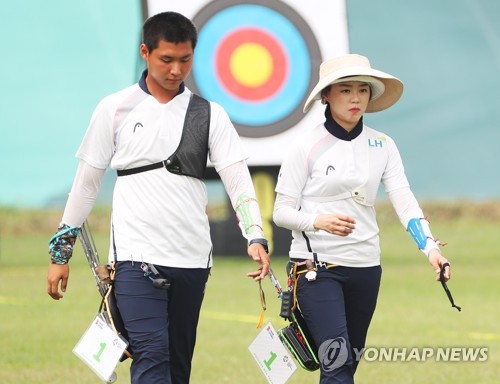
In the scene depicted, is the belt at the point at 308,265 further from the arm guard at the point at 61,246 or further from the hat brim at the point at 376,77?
the arm guard at the point at 61,246

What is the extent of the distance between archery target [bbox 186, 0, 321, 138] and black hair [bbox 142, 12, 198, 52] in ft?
29.8

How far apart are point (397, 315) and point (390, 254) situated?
5842 mm

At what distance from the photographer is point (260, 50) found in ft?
45.3

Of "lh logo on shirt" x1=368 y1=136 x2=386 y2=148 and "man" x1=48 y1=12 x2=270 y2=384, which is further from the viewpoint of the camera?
"lh logo on shirt" x1=368 y1=136 x2=386 y2=148

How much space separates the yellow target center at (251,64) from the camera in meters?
13.8

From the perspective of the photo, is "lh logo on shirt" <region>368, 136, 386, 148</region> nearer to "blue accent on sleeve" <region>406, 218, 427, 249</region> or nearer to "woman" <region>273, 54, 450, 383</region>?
"woman" <region>273, 54, 450, 383</region>

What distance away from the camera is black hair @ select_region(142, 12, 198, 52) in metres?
4.43

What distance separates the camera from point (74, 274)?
41.8 feet

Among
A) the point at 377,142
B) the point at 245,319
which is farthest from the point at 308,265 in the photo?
the point at 245,319

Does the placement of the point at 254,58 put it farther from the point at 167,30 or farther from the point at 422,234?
the point at 167,30

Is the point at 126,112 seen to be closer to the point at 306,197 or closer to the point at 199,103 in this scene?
the point at 199,103

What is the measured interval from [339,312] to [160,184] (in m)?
0.81

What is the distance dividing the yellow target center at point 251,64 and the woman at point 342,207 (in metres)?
8.89

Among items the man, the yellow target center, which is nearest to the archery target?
the yellow target center
